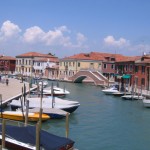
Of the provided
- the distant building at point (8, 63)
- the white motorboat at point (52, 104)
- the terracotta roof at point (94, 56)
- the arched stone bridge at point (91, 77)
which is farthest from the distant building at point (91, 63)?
the white motorboat at point (52, 104)

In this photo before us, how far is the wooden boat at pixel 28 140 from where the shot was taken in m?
11.0

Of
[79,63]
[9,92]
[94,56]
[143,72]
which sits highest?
[94,56]

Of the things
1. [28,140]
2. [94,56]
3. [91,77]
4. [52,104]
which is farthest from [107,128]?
[94,56]

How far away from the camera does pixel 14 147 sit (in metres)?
11.6

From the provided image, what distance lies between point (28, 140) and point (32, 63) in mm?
68382

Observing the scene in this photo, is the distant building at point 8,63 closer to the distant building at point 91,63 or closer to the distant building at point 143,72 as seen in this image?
the distant building at point 91,63

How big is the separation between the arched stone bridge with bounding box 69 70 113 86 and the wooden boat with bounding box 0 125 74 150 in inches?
1735

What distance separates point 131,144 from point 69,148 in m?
5.11

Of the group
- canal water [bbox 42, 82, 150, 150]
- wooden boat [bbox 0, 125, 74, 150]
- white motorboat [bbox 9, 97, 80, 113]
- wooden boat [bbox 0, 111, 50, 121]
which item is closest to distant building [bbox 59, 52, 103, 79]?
canal water [bbox 42, 82, 150, 150]

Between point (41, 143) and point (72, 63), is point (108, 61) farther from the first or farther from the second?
point (41, 143)

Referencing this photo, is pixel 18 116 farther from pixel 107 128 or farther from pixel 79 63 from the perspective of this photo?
pixel 79 63

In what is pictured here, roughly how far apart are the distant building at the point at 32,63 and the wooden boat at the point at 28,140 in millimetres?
65415

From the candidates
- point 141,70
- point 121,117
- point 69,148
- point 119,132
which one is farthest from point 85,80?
point 69,148

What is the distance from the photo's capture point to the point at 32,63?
79.2 m
